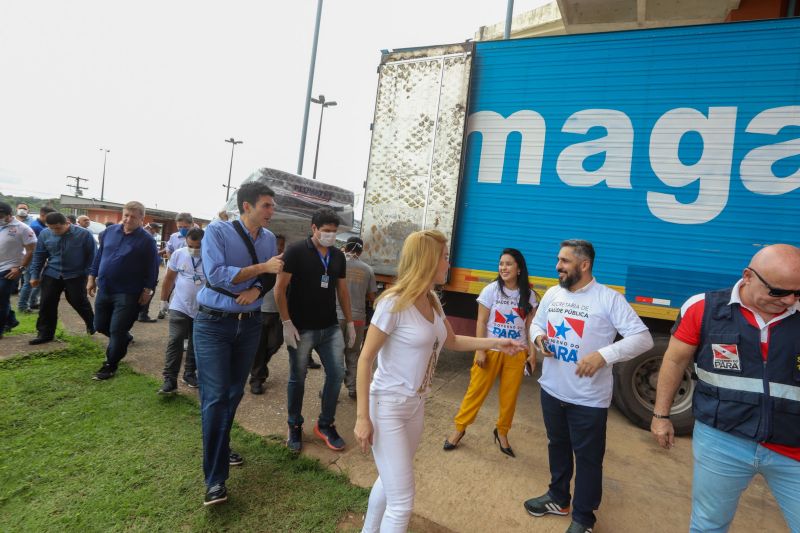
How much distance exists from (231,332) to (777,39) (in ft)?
17.1

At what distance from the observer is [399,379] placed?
6.43 feet

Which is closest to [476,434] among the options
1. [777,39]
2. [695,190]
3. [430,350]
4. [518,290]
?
[518,290]

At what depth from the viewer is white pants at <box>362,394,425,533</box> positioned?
6.08ft

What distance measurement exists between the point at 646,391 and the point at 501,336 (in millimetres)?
2001

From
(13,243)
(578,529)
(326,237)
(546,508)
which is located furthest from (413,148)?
(13,243)

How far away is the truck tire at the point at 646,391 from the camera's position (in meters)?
3.99

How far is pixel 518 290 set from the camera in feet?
11.4

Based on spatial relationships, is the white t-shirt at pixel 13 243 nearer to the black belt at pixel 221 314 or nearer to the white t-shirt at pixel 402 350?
the black belt at pixel 221 314

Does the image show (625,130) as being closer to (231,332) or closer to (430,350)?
(430,350)

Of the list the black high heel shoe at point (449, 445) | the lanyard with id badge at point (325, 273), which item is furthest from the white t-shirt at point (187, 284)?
the black high heel shoe at point (449, 445)

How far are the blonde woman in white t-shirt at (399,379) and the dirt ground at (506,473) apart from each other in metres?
0.84

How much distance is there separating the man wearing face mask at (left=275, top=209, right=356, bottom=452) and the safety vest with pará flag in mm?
2452

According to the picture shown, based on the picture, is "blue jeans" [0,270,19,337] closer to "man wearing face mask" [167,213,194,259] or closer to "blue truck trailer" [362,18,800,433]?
"man wearing face mask" [167,213,194,259]

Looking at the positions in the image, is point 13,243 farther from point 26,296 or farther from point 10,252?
point 26,296
